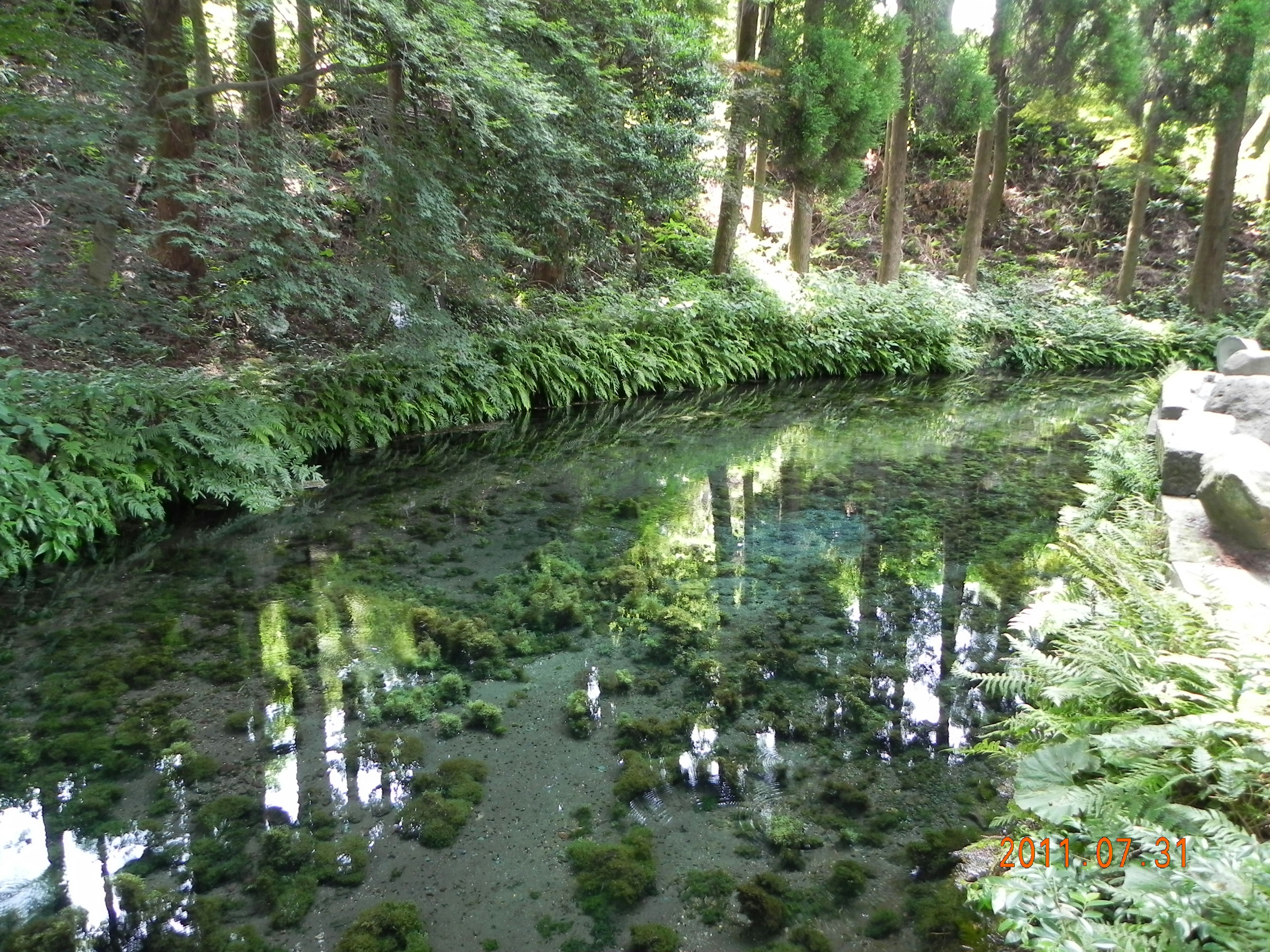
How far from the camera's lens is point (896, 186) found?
16.8m

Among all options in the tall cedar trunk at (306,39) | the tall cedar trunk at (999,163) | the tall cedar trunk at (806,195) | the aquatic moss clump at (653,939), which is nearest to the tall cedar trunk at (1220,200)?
the tall cedar trunk at (999,163)

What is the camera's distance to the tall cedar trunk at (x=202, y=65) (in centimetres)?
768

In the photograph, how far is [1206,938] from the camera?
189cm

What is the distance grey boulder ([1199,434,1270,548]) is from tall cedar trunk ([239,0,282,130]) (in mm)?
7704

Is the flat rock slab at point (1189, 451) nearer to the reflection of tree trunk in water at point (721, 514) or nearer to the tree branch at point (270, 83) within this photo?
the reflection of tree trunk in water at point (721, 514)

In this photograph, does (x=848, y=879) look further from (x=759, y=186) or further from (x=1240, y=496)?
(x=759, y=186)

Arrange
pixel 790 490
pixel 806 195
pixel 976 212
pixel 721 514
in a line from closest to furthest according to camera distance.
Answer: pixel 721 514 → pixel 790 490 → pixel 806 195 → pixel 976 212

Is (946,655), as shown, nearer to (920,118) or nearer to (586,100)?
(586,100)

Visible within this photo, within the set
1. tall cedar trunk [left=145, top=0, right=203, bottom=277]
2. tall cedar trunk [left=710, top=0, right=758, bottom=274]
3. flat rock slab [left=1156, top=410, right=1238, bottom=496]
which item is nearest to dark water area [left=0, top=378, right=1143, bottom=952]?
flat rock slab [left=1156, top=410, right=1238, bottom=496]

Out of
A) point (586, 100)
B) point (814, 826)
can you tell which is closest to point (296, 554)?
point (814, 826)

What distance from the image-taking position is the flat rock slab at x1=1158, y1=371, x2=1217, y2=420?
22.5ft

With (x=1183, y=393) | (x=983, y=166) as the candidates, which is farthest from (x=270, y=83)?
(x=983, y=166)

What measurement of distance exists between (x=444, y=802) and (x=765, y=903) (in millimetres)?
1295
